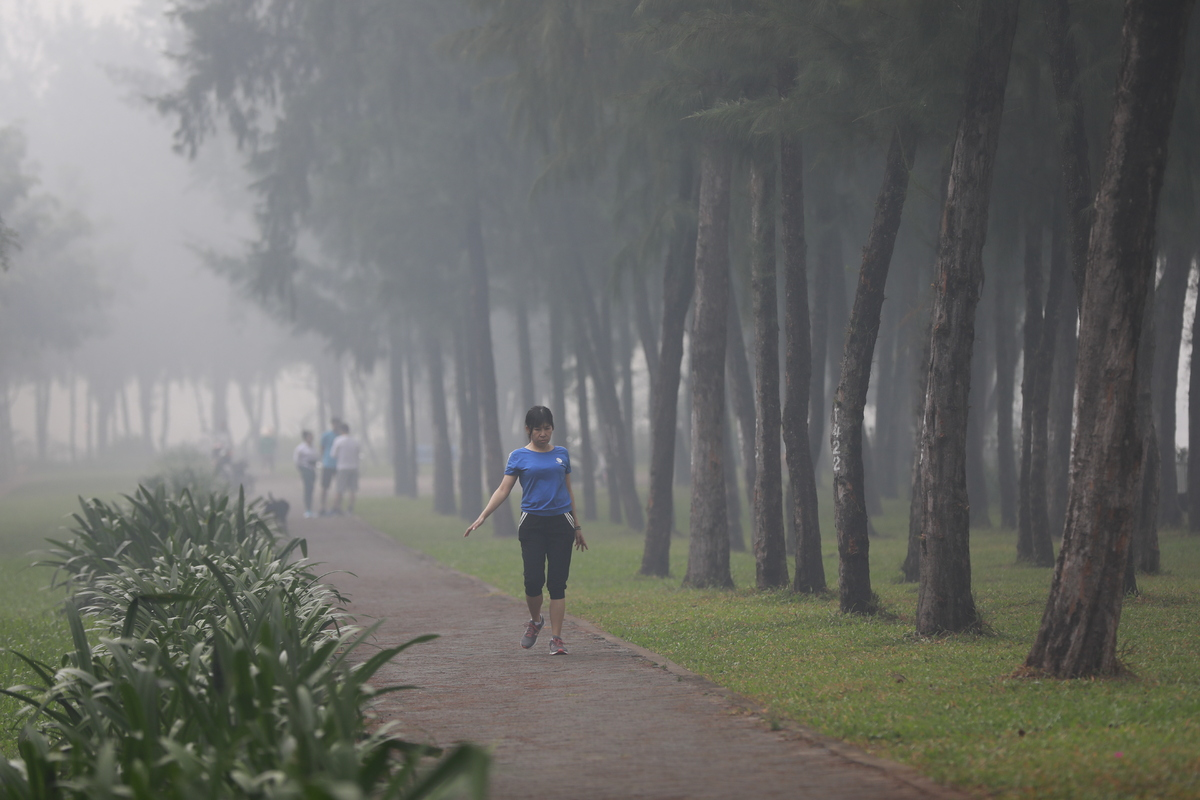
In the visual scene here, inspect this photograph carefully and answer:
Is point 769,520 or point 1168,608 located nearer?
point 1168,608

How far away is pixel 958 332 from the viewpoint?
9242mm

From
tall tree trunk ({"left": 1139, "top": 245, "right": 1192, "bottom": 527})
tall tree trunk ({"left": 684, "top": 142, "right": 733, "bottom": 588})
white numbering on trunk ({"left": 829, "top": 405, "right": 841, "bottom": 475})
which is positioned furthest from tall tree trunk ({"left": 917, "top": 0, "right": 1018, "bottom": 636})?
tall tree trunk ({"left": 1139, "top": 245, "right": 1192, "bottom": 527})

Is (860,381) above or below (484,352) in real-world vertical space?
below

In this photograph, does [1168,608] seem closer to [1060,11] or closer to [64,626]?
[1060,11]

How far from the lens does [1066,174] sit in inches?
440

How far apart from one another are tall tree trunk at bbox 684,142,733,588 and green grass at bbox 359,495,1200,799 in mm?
481

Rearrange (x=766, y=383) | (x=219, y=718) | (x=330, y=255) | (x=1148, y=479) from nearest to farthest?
(x=219, y=718) → (x=766, y=383) → (x=1148, y=479) → (x=330, y=255)

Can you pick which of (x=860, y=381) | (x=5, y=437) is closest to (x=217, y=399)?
(x=5, y=437)

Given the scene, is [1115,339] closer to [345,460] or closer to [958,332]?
[958,332]

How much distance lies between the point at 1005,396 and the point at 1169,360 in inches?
100

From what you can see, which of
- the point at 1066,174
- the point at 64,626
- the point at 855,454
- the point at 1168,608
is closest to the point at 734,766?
the point at 855,454

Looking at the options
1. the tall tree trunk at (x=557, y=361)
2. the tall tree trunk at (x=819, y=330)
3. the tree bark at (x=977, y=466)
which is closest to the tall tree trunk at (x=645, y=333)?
the tall tree trunk at (x=819, y=330)

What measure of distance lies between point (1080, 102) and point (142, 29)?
59165 mm

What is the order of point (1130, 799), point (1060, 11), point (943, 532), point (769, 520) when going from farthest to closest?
point (769, 520) < point (1060, 11) < point (943, 532) < point (1130, 799)
